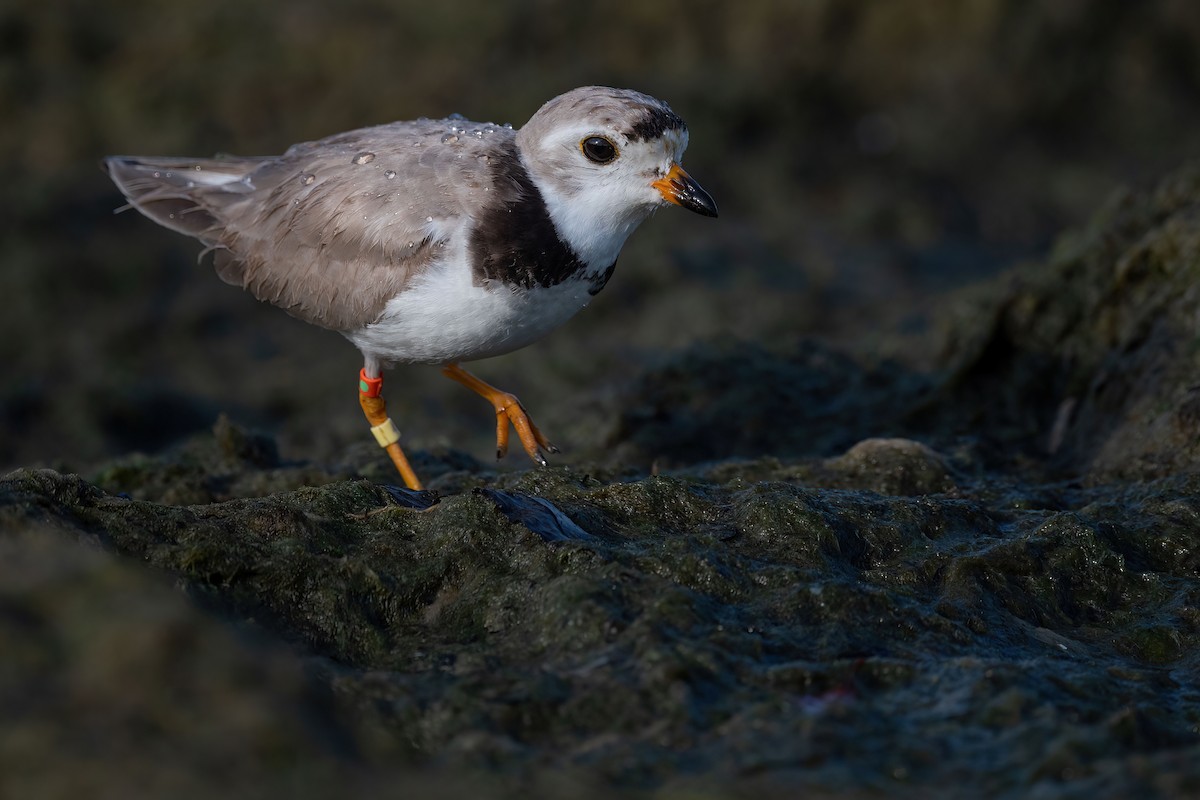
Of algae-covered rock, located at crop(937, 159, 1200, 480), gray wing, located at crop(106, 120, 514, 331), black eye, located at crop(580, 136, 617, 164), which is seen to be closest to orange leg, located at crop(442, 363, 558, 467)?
gray wing, located at crop(106, 120, 514, 331)

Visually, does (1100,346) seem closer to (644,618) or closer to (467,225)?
(467,225)

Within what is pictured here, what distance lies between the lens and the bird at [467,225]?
507cm

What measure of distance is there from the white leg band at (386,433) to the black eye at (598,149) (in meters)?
1.43

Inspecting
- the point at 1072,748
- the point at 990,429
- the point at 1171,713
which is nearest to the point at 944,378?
the point at 990,429

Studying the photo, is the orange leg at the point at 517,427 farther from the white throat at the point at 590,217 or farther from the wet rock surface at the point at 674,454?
the white throat at the point at 590,217

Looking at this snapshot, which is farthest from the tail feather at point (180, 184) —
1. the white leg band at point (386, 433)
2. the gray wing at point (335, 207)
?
the white leg band at point (386, 433)

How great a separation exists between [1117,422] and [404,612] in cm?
338

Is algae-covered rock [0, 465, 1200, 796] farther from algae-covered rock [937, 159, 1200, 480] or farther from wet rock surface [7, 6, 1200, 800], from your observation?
algae-covered rock [937, 159, 1200, 480]

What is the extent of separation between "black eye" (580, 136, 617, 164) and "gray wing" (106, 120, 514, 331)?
0.38 metres

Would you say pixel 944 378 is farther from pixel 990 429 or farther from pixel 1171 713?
pixel 1171 713

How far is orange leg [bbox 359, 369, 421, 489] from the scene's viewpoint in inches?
211

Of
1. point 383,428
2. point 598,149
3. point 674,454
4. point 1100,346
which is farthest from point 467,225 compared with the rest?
point 1100,346

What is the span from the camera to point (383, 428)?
18.2ft

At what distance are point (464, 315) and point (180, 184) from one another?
7.01ft
